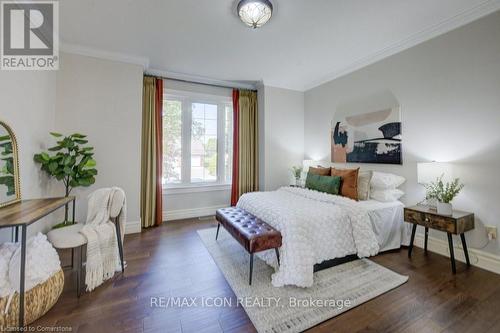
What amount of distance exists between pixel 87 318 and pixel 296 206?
82.0 inches

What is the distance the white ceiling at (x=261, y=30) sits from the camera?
7.08 ft

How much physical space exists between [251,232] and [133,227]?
2.30 m

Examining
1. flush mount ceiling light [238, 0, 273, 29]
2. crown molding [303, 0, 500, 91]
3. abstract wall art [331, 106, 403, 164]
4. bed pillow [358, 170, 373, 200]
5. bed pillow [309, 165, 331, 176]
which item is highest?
crown molding [303, 0, 500, 91]

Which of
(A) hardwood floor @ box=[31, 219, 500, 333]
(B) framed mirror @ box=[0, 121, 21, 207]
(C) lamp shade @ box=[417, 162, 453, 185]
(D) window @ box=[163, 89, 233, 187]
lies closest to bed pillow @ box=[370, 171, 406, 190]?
(C) lamp shade @ box=[417, 162, 453, 185]

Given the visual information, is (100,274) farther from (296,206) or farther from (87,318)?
(296,206)

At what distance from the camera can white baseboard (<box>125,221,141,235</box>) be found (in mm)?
3289

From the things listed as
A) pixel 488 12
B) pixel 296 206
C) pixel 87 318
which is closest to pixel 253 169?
pixel 296 206

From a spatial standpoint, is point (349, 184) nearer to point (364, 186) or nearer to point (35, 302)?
point (364, 186)

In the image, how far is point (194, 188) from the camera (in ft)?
13.7

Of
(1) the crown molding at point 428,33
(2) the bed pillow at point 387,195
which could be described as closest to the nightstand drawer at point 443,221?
(2) the bed pillow at point 387,195

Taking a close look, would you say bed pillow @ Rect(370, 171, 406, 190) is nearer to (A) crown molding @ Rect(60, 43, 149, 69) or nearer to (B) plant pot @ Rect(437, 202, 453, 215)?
(B) plant pot @ Rect(437, 202, 453, 215)

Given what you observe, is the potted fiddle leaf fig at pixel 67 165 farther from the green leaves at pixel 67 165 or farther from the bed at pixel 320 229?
the bed at pixel 320 229

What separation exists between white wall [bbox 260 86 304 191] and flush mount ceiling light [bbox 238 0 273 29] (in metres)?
2.14

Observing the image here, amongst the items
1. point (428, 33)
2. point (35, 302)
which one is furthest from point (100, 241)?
point (428, 33)
